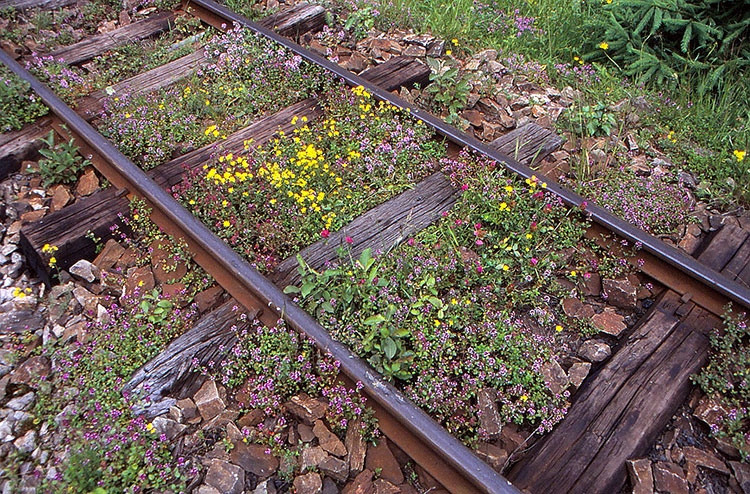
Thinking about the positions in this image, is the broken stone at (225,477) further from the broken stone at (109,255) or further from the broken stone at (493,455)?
the broken stone at (109,255)

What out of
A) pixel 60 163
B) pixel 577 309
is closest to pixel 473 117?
pixel 577 309

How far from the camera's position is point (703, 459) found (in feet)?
9.85

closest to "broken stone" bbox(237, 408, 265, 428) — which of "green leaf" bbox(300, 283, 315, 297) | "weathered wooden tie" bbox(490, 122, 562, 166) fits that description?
"green leaf" bbox(300, 283, 315, 297)

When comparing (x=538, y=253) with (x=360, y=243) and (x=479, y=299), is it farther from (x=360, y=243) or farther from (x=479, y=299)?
(x=360, y=243)

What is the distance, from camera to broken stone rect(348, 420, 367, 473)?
2939mm

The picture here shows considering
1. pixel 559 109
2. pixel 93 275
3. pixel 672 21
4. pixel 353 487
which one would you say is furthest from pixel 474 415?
pixel 672 21

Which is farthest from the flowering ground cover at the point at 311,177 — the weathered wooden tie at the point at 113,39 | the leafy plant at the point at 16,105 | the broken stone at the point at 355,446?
the weathered wooden tie at the point at 113,39

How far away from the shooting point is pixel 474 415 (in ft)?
10.4

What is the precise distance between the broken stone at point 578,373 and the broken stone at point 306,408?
54.8 inches

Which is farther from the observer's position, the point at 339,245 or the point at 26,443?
the point at 339,245

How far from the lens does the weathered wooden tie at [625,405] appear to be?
290 cm

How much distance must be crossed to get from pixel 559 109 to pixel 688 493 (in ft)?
11.5

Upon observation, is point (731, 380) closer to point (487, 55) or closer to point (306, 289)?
point (306, 289)

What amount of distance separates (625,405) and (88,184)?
390 cm
